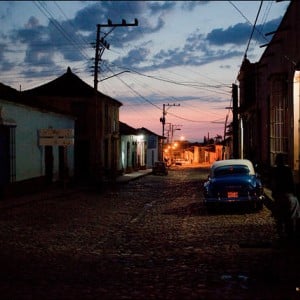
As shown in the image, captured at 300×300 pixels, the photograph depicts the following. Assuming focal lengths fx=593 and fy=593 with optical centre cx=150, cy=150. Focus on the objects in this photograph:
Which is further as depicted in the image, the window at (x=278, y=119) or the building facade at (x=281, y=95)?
the window at (x=278, y=119)

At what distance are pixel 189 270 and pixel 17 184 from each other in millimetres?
17183

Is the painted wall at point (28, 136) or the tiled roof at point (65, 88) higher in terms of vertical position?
the tiled roof at point (65, 88)

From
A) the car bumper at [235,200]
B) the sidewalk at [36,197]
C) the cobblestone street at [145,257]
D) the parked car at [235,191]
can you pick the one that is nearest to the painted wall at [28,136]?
the sidewalk at [36,197]

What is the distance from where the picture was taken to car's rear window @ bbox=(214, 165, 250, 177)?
62.5 feet

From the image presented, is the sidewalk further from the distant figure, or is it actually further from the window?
the distant figure

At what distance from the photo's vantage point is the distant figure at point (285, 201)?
1191 cm

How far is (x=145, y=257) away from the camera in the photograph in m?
10.2

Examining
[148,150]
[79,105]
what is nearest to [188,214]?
[79,105]

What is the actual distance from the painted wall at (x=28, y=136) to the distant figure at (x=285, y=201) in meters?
13.9

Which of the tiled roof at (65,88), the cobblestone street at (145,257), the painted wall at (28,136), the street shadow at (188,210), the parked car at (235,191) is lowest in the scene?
the street shadow at (188,210)

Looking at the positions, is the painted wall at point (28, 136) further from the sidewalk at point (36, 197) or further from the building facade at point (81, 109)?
the building facade at point (81, 109)

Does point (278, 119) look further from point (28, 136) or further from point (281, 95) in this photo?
point (28, 136)

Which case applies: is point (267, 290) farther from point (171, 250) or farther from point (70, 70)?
point (70, 70)

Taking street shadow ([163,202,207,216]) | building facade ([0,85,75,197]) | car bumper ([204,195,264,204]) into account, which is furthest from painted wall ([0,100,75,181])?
car bumper ([204,195,264,204])
